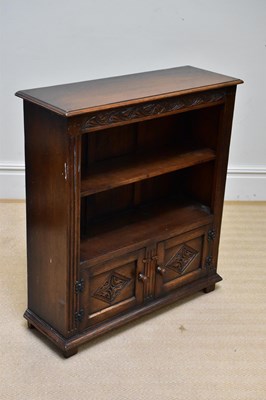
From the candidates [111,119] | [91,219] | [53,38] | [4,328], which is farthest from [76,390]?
[53,38]

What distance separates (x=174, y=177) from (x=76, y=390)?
963 mm

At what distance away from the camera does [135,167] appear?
238 cm

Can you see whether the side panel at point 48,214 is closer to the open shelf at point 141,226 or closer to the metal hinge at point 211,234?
the open shelf at point 141,226

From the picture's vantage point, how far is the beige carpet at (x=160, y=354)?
2.17 meters

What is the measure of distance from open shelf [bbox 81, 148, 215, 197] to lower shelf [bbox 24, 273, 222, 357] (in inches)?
18.9

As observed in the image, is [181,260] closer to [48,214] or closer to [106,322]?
[106,322]

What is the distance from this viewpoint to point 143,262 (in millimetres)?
2445

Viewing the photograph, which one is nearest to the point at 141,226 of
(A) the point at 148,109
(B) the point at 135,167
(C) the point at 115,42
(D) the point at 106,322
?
(B) the point at 135,167

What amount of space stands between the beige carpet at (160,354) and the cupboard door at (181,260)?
10 cm

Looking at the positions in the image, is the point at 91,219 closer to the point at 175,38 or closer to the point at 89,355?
the point at 89,355

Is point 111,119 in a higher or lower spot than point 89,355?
higher

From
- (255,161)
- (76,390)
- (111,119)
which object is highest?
(111,119)

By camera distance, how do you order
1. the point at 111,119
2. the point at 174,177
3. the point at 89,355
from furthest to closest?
the point at 174,177
the point at 89,355
the point at 111,119

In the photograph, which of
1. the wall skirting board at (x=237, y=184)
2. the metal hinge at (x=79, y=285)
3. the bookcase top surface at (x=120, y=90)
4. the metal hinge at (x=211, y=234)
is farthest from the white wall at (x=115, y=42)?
the metal hinge at (x=79, y=285)
